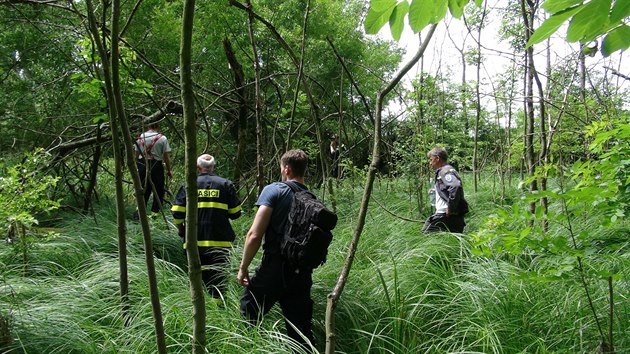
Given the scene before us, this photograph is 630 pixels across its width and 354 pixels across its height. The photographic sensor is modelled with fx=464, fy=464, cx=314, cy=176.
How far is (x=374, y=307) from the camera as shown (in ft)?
12.2

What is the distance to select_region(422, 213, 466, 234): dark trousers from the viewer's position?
539cm

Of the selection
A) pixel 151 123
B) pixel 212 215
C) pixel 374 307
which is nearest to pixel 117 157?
pixel 212 215

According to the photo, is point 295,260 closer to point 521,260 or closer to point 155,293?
point 155,293

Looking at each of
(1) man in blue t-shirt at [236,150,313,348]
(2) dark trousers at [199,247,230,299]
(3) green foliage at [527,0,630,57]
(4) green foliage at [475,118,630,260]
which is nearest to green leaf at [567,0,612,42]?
(3) green foliage at [527,0,630,57]

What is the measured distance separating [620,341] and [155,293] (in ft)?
9.26

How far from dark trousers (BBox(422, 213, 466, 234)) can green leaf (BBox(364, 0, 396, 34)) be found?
4173 millimetres

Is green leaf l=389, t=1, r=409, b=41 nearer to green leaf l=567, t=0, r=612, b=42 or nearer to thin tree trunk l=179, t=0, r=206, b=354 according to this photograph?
green leaf l=567, t=0, r=612, b=42

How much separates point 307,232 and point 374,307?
1.15 meters

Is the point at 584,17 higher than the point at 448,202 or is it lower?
higher

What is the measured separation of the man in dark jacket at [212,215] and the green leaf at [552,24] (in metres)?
3.46

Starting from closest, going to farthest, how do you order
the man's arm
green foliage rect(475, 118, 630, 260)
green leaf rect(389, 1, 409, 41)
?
1. green leaf rect(389, 1, 409, 41)
2. green foliage rect(475, 118, 630, 260)
3. the man's arm

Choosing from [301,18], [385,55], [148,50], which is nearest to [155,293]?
[148,50]

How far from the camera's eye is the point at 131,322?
3158mm

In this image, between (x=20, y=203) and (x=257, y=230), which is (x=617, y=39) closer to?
(x=257, y=230)
